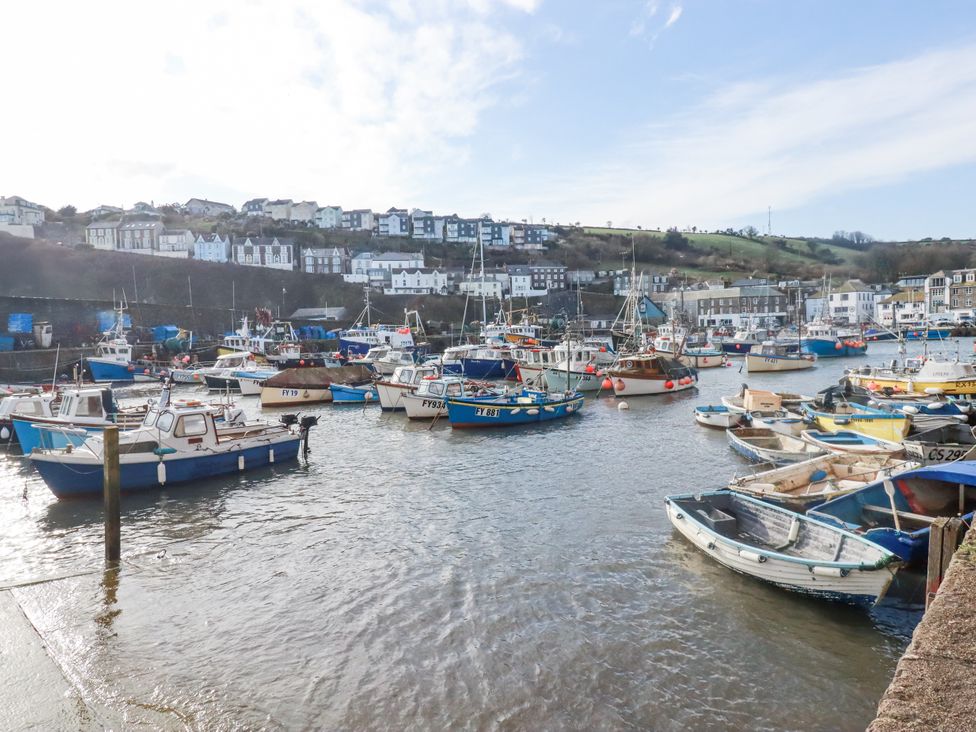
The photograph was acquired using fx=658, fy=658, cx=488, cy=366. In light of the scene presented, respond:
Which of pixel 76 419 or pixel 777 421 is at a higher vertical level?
pixel 76 419

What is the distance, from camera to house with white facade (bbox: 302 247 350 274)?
10769 cm

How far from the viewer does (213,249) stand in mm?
104438

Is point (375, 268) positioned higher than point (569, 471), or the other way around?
point (375, 268)

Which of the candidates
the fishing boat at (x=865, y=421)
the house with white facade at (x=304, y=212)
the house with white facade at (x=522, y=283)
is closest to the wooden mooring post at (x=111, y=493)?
the fishing boat at (x=865, y=421)

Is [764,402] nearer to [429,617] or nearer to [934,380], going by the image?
[934,380]

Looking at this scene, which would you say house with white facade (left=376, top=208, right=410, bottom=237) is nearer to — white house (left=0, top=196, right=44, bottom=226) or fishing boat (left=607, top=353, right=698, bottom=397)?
white house (left=0, top=196, right=44, bottom=226)

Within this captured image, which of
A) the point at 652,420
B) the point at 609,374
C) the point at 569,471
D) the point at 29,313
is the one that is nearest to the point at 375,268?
the point at 29,313

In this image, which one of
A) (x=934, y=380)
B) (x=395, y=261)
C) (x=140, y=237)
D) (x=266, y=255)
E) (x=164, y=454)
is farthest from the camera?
(x=395, y=261)

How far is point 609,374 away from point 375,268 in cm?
7694

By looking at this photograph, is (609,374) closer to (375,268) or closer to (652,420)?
(652,420)

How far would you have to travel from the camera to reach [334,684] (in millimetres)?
8094

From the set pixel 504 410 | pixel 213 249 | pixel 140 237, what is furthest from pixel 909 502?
pixel 140 237

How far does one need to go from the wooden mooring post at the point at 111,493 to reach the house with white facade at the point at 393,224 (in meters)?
125

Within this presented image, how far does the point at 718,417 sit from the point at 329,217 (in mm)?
121927
